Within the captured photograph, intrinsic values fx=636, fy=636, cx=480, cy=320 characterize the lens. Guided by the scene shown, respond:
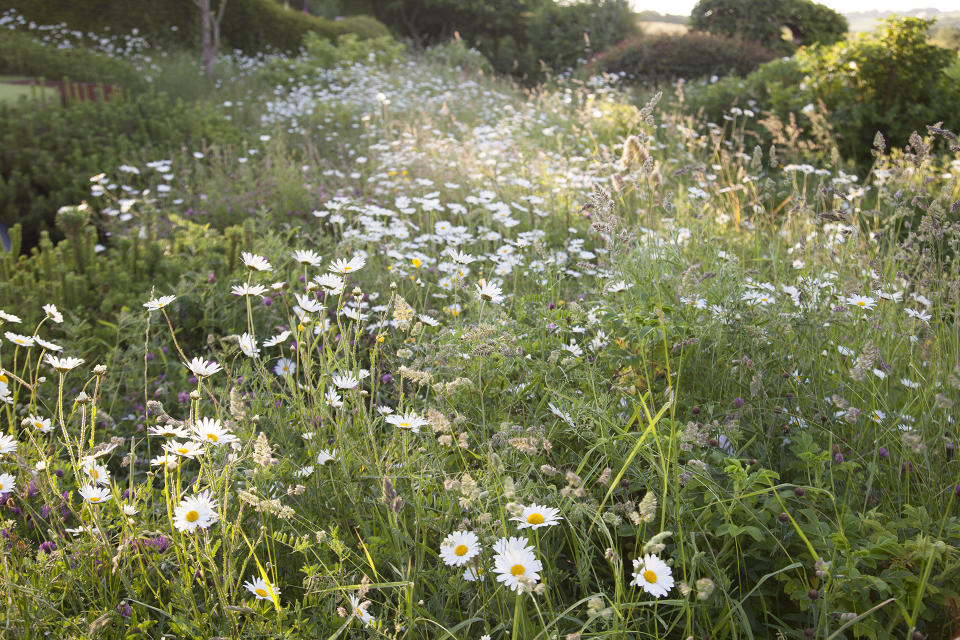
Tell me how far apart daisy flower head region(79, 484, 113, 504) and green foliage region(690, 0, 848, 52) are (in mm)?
15513

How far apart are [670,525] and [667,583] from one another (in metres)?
0.38

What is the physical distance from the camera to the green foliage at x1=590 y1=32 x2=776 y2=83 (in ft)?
40.8

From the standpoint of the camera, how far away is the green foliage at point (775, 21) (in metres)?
14.3

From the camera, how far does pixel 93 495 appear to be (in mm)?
1490

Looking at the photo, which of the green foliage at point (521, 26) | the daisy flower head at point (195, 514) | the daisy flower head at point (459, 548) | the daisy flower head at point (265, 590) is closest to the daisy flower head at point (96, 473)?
the daisy flower head at point (195, 514)

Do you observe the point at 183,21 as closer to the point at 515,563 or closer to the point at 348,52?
the point at 348,52

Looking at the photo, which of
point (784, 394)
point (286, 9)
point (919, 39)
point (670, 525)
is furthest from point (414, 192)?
point (286, 9)

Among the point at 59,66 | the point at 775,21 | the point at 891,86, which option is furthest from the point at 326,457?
the point at 775,21

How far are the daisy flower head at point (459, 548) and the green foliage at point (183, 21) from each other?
623 inches

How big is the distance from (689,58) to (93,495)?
13.4 meters

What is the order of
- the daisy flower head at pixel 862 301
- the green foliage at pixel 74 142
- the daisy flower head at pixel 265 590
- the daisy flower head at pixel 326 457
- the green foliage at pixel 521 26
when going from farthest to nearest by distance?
the green foliage at pixel 521 26 < the green foliage at pixel 74 142 < the daisy flower head at pixel 862 301 < the daisy flower head at pixel 326 457 < the daisy flower head at pixel 265 590

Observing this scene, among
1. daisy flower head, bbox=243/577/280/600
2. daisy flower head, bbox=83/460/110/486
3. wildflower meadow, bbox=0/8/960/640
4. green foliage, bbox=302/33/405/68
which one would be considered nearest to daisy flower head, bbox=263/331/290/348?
wildflower meadow, bbox=0/8/960/640

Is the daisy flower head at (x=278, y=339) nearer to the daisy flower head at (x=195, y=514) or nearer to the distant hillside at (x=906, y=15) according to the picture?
the daisy flower head at (x=195, y=514)

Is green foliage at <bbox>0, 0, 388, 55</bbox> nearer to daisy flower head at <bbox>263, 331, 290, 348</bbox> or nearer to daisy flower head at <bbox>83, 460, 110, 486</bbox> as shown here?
daisy flower head at <bbox>263, 331, 290, 348</bbox>
